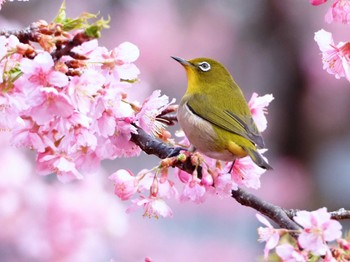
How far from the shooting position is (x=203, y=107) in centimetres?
269

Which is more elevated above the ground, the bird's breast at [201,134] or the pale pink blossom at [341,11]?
the pale pink blossom at [341,11]

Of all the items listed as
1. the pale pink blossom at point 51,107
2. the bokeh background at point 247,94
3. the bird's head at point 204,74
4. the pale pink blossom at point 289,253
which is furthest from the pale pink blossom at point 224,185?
the bokeh background at point 247,94

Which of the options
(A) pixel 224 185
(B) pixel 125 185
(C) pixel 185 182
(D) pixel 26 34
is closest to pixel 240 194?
(A) pixel 224 185

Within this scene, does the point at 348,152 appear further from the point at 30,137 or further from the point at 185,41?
the point at 30,137

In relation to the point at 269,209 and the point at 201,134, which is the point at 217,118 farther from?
the point at 269,209

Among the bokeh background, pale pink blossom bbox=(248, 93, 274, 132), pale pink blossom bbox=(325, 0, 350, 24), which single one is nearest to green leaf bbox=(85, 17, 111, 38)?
pale pink blossom bbox=(325, 0, 350, 24)

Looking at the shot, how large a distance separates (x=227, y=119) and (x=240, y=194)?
1.64 feet

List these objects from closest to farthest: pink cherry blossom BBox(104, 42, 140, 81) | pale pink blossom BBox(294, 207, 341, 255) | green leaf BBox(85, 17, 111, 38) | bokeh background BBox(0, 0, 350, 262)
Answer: green leaf BBox(85, 17, 111, 38) → pale pink blossom BBox(294, 207, 341, 255) → pink cherry blossom BBox(104, 42, 140, 81) → bokeh background BBox(0, 0, 350, 262)

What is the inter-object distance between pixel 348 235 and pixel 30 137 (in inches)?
33.3

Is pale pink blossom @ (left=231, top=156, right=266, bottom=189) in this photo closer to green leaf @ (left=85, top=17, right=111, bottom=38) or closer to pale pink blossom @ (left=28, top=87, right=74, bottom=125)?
pale pink blossom @ (left=28, top=87, right=74, bottom=125)

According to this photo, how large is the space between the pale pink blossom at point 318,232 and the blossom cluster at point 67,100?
1.86 ft

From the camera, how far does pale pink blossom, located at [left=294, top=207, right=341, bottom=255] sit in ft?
5.85

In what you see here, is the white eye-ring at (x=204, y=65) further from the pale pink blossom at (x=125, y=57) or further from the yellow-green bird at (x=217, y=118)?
the pale pink blossom at (x=125, y=57)

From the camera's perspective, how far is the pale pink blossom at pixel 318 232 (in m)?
1.78
